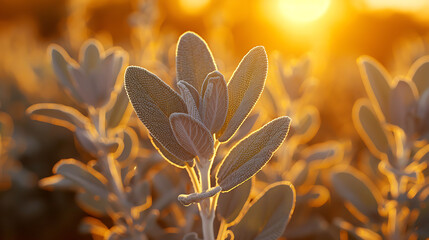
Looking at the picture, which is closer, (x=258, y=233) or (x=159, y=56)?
(x=258, y=233)

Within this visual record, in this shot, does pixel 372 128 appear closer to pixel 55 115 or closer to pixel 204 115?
pixel 204 115

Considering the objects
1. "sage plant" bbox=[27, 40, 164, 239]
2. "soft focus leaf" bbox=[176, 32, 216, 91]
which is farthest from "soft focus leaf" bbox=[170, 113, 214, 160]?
"sage plant" bbox=[27, 40, 164, 239]

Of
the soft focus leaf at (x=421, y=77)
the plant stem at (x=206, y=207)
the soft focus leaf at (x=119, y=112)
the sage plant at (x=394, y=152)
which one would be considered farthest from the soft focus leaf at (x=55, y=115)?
the soft focus leaf at (x=421, y=77)

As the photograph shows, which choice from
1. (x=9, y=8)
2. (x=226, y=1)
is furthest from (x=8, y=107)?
(x=9, y=8)

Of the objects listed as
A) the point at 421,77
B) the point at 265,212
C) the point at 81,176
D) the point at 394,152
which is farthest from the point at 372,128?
the point at 81,176

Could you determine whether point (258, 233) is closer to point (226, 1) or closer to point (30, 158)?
point (30, 158)

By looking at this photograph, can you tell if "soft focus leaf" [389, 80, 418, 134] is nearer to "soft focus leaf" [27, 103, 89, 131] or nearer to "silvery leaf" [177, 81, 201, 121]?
"silvery leaf" [177, 81, 201, 121]
